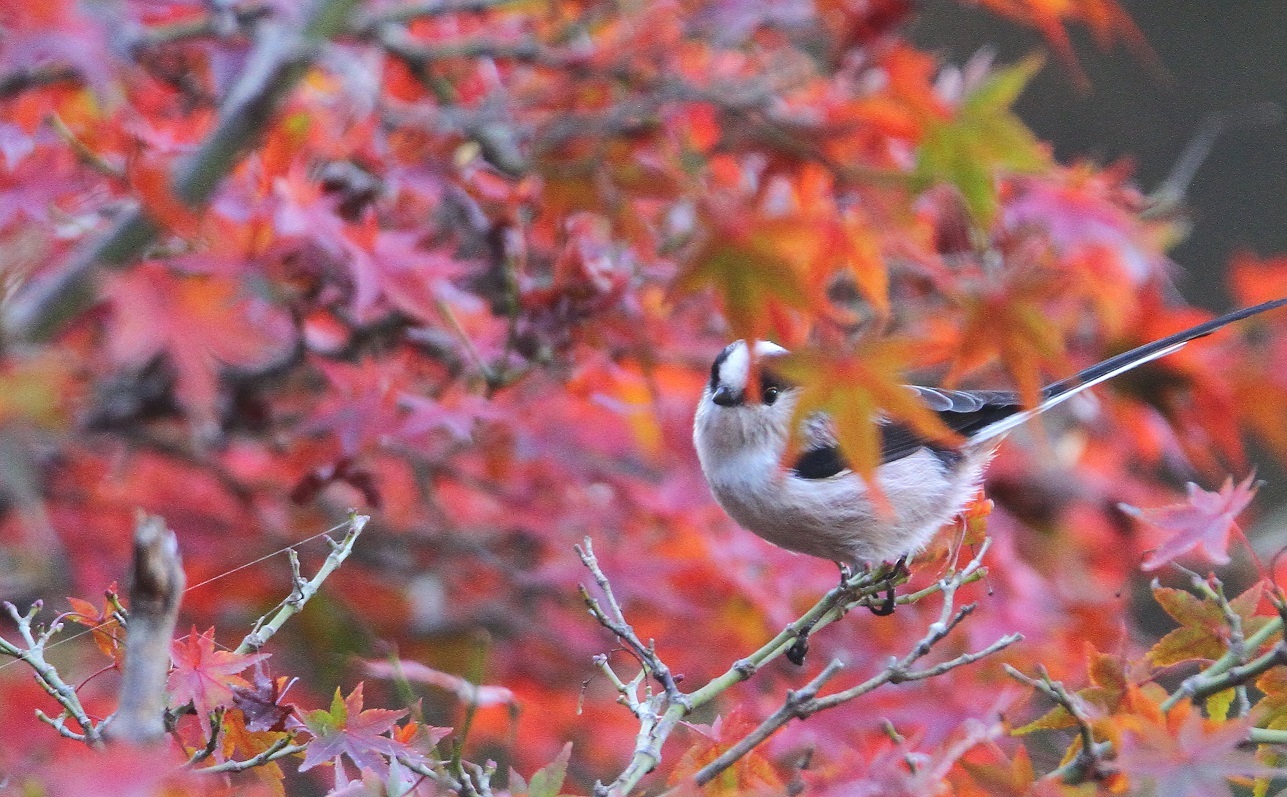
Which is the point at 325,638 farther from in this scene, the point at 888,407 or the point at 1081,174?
the point at 1081,174

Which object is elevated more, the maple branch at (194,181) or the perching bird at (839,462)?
the maple branch at (194,181)

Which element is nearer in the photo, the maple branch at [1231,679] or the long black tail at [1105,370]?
the maple branch at [1231,679]

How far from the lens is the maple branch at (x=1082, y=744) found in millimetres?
1310

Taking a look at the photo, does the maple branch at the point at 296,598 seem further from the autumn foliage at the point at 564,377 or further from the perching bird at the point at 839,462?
the perching bird at the point at 839,462

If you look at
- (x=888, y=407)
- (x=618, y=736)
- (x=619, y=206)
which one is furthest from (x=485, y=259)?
(x=618, y=736)

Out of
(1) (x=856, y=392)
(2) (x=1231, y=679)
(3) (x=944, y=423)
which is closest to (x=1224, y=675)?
(2) (x=1231, y=679)

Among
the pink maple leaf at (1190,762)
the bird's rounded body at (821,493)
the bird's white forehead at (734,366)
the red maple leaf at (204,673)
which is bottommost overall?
the bird's rounded body at (821,493)

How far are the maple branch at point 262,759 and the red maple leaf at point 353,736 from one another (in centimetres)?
2

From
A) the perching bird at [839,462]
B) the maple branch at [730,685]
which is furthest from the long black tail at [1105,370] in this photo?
the maple branch at [730,685]

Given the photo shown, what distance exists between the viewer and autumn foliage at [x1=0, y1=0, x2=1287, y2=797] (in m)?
1.49

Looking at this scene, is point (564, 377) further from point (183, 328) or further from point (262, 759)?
point (262, 759)

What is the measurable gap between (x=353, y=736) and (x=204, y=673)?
0.19 metres

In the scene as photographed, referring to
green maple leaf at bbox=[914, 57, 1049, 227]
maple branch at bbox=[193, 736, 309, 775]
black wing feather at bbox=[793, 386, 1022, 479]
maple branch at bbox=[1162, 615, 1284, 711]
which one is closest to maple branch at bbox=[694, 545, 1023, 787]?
maple branch at bbox=[1162, 615, 1284, 711]

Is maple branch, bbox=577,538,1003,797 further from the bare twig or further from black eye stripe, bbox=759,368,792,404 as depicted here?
black eye stripe, bbox=759,368,792,404
